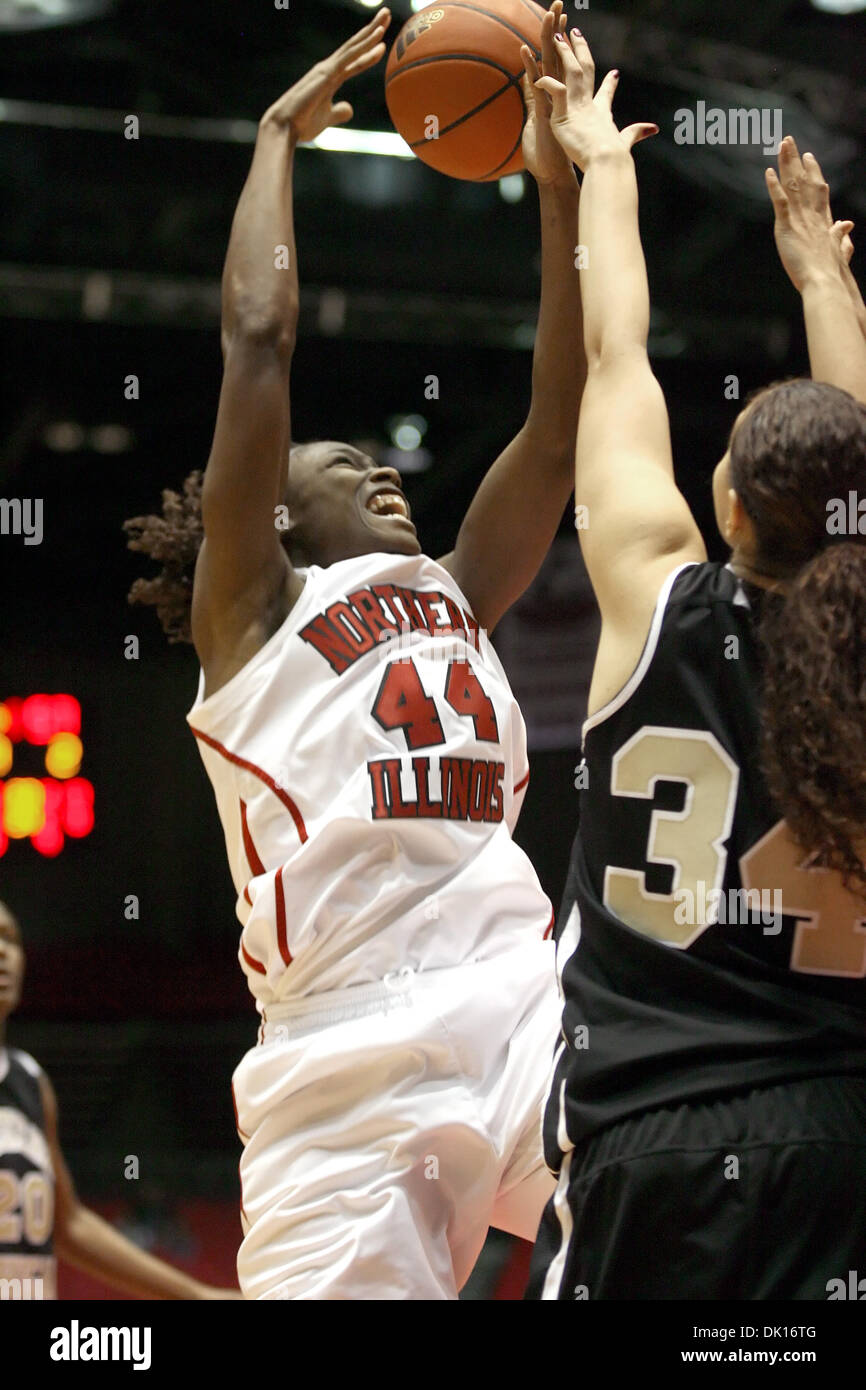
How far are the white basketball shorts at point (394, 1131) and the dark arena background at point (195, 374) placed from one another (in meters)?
4.15

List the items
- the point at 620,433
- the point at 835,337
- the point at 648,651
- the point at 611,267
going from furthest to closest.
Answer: the point at 835,337 → the point at 611,267 → the point at 620,433 → the point at 648,651

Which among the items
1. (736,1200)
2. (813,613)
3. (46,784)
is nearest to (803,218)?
(813,613)

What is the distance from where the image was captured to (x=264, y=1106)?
9.41ft

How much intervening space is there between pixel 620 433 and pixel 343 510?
1439 mm

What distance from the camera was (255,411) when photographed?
3.08 m

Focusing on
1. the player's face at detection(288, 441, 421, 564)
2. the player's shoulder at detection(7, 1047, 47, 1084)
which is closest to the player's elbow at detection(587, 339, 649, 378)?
the player's face at detection(288, 441, 421, 564)

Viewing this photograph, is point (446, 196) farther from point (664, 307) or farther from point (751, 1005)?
point (751, 1005)

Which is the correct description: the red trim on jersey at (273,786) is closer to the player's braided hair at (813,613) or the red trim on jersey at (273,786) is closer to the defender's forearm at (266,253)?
the defender's forearm at (266,253)

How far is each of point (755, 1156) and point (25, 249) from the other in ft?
23.9

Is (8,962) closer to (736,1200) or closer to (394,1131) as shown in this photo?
(394,1131)

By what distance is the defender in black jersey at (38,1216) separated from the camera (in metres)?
4.75

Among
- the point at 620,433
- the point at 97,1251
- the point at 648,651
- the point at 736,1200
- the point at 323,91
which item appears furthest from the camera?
the point at 97,1251

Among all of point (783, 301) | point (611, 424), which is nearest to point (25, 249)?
point (783, 301)

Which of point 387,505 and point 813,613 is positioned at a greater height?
point 387,505
